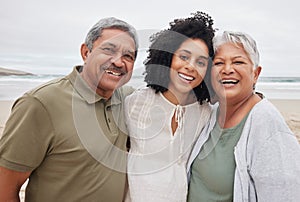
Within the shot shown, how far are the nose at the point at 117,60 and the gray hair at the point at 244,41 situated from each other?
46 centimetres

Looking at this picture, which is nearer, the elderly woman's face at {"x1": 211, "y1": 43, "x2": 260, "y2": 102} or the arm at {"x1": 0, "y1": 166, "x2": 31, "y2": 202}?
the arm at {"x1": 0, "y1": 166, "x2": 31, "y2": 202}

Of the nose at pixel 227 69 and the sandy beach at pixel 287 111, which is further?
the sandy beach at pixel 287 111

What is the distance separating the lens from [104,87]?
168 cm

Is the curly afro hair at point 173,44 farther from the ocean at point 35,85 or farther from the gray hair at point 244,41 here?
the ocean at point 35,85

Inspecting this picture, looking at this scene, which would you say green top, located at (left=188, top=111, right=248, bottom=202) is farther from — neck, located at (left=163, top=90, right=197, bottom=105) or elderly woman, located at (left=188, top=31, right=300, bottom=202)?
neck, located at (left=163, top=90, right=197, bottom=105)

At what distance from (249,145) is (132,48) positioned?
71cm

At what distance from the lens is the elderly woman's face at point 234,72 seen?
162 cm

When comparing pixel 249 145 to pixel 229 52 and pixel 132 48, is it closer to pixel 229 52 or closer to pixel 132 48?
pixel 229 52

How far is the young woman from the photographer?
163cm

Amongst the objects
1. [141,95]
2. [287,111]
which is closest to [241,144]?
[141,95]

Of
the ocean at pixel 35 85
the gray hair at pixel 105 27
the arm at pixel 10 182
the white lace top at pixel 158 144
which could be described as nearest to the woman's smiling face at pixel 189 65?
the white lace top at pixel 158 144

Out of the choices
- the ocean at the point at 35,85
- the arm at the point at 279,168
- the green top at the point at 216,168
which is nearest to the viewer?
the arm at the point at 279,168

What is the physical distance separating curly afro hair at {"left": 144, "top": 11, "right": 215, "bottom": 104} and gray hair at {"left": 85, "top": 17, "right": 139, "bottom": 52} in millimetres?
154

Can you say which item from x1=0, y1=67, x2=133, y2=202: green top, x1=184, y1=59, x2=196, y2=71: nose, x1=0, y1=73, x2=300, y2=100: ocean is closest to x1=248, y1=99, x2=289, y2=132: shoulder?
x1=184, y1=59, x2=196, y2=71: nose
